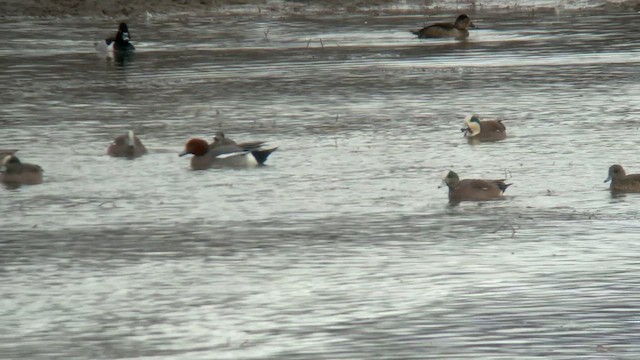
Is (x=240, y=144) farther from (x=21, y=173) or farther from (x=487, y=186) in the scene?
(x=487, y=186)

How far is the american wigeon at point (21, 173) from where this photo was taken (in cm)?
1547

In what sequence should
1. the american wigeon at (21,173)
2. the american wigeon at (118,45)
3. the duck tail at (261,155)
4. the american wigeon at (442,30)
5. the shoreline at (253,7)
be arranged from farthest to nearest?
the shoreline at (253,7) → the american wigeon at (442,30) → the american wigeon at (118,45) → the duck tail at (261,155) → the american wigeon at (21,173)

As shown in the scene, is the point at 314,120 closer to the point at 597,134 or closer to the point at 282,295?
the point at 597,134

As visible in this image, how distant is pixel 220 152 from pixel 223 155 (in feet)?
0.16

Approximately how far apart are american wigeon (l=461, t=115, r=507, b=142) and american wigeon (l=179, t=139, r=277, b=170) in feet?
8.25

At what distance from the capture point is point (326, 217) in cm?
1332

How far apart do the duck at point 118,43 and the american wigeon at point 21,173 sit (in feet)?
47.1

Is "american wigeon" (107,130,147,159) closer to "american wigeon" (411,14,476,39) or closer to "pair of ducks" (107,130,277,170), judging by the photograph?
"pair of ducks" (107,130,277,170)

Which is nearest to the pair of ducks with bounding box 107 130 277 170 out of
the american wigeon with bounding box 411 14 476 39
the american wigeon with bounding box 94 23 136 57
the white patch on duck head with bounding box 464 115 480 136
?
the white patch on duck head with bounding box 464 115 480 136

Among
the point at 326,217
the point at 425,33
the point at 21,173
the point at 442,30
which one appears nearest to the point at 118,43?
the point at 425,33

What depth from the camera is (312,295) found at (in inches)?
407

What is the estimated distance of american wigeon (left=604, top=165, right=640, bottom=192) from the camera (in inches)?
548

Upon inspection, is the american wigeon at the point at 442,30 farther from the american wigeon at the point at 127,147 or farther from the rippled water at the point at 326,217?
the american wigeon at the point at 127,147

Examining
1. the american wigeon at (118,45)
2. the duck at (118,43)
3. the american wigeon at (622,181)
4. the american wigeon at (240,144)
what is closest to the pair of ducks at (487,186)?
the american wigeon at (622,181)
